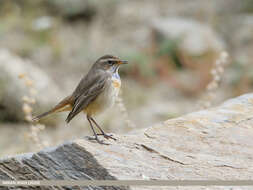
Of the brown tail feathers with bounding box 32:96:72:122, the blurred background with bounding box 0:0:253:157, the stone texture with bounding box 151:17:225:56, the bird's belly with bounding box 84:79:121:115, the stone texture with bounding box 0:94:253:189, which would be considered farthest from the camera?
the stone texture with bounding box 151:17:225:56

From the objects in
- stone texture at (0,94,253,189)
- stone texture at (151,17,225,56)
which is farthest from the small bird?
stone texture at (151,17,225,56)

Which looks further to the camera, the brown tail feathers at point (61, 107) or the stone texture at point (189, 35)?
the stone texture at point (189, 35)

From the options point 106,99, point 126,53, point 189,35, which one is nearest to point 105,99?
point 106,99

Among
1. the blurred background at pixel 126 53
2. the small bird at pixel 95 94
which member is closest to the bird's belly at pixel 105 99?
the small bird at pixel 95 94

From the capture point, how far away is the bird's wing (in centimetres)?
492

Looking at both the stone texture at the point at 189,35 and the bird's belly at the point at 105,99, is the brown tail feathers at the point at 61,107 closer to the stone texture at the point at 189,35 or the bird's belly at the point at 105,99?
the bird's belly at the point at 105,99

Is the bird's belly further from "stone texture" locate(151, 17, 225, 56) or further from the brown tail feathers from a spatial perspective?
"stone texture" locate(151, 17, 225, 56)

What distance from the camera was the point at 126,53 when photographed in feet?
35.2

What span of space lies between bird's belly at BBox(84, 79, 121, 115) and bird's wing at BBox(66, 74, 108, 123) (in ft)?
0.13

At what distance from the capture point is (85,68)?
35.1ft

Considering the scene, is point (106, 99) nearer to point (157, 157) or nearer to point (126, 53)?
point (157, 157)

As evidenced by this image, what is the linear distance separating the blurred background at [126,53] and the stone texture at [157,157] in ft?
10.7

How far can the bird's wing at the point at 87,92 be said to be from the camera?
194 inches

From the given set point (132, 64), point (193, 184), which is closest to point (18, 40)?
point (132, 64)
